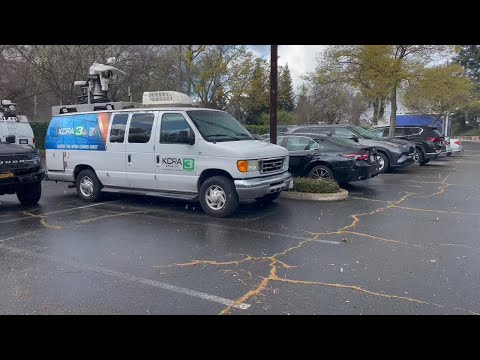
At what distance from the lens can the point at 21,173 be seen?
28.3 ft

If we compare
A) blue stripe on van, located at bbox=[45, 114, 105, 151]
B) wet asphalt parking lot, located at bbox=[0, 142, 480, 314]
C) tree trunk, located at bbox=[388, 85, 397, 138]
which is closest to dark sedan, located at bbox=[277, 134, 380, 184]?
wet asphalt parking lot, located at bbox=[0, 142, 480, 314]

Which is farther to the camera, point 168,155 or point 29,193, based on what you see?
point 29,193

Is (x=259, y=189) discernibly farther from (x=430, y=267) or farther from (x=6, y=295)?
(x=6, y=295)

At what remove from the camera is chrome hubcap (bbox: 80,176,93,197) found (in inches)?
372

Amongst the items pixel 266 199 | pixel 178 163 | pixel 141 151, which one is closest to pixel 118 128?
pixel 141 151

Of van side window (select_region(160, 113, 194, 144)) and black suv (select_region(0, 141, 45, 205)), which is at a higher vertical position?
van side window (select_region(160, 113, 194, 144))

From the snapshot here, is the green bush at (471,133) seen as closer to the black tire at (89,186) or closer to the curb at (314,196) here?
the curb at (314,196)

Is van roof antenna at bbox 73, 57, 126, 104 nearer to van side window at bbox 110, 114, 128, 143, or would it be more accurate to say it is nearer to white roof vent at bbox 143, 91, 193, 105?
van side window at bbox 110, 114, 128, 143

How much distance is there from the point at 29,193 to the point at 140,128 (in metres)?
→ 3.03

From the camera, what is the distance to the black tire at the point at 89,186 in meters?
9.30

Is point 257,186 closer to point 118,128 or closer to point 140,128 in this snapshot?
point 140,128

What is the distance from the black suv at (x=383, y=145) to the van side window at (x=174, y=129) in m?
7.01

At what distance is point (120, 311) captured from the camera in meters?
3.92

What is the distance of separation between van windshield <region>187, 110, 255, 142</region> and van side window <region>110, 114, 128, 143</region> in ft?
5.38
